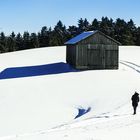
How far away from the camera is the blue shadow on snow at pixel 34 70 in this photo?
42.3m

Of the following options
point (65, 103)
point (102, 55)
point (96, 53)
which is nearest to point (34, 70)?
point (96, 53)

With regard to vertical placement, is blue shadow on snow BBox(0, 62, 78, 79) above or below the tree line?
below

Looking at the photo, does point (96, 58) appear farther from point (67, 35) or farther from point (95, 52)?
point (67, 35)

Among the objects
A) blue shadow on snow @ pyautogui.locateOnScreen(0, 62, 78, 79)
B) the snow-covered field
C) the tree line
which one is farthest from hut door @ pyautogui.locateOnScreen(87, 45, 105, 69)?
the tree line

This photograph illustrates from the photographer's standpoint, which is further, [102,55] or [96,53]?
[102,55]

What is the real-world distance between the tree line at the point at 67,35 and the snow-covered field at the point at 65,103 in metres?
43.2

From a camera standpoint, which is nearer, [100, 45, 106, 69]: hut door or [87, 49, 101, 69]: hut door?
[87, 49, 101, 69]: hut door

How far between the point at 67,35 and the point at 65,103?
70485mm

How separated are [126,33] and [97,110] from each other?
68612 millimetres

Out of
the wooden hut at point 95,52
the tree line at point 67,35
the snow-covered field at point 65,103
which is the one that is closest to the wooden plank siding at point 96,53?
the wooden hut at point 95,52

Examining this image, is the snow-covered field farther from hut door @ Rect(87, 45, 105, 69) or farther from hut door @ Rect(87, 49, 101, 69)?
hut door @ Rect(87, 49, 101, 69)

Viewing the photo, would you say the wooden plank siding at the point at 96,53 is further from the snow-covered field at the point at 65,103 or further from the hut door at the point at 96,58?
the snow-covered field at the point at 65,103

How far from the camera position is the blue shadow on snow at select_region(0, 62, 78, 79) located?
42.3 m

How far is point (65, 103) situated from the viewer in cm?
2894
